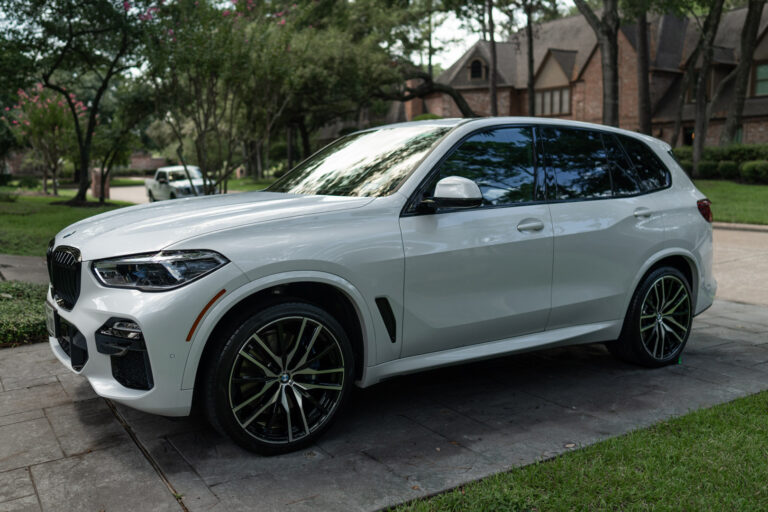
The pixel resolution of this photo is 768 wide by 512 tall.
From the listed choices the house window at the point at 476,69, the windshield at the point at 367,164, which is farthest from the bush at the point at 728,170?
the house window at the point at 476,69

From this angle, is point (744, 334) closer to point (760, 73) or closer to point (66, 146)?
point (66, 146)

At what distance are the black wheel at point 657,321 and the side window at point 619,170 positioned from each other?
2.11 ft

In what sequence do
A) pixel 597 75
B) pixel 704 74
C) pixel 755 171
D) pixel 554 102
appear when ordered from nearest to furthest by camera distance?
1. pixel 755 171
2. pixel 704 74
3. pixel 597 75
4. pixel 554 102

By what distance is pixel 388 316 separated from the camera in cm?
407

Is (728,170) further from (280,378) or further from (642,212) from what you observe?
(280,378)

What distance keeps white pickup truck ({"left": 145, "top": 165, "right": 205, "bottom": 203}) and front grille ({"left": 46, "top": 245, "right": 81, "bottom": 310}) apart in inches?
910

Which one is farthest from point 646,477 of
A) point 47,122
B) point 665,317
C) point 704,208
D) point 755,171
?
point 47,122

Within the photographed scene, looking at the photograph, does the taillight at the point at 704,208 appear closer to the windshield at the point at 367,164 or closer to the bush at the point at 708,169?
the windshield at the point at 367,164

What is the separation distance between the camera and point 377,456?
383 cm

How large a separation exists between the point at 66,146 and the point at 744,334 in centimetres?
3279

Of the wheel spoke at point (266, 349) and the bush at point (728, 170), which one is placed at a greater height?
the bush at point (728, 170)

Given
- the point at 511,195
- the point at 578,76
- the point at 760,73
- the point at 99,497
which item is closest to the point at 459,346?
the point at 511,195

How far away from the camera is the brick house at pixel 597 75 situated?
39812mm

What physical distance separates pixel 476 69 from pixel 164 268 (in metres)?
52.4
